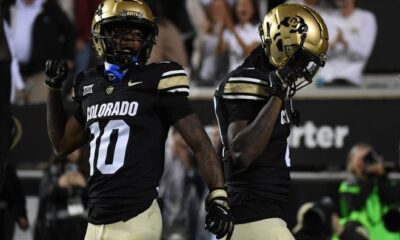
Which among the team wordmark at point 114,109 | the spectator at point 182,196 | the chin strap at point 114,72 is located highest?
the chin strap at point 114,72

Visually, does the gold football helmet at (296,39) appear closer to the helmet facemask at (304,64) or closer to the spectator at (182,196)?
the helmet facemask at (304,64)

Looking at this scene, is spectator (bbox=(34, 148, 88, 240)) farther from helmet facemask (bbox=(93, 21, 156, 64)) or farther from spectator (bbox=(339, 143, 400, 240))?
helmet facemask (bbox=(93, 21, 156, 64))

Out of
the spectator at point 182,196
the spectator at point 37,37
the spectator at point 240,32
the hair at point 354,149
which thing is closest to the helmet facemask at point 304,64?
the hair at point 354,149

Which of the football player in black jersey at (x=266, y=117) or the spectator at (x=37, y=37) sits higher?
the football player in black jersey at (x=266, y=117)

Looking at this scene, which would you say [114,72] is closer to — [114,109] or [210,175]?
[114,109]

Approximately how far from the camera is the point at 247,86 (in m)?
5.79

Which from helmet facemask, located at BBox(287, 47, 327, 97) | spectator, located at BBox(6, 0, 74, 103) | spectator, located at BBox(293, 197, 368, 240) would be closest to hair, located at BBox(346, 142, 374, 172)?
spectator, located at BBox(293, 197, 368, 240)

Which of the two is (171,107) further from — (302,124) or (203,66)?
(203,66)

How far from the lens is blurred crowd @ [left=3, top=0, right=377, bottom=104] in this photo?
1091 centimetres

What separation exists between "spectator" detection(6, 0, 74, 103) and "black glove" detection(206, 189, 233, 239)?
20.9 ft

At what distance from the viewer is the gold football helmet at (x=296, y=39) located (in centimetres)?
589

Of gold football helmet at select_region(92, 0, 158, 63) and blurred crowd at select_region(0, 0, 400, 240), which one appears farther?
blurred crowd at select_region(0, 0, 400, 240)

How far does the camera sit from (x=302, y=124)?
1051 cm

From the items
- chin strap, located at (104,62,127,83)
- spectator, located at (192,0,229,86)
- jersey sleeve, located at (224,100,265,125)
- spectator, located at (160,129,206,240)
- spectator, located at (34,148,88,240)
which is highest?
chin strap, located at (104,62,127,83)
